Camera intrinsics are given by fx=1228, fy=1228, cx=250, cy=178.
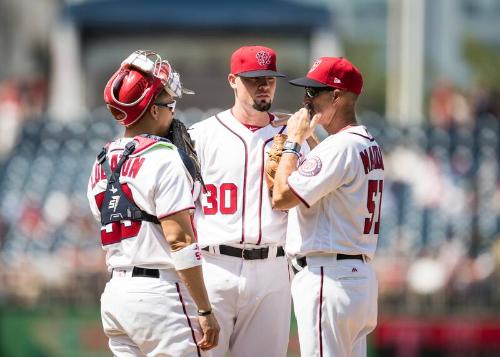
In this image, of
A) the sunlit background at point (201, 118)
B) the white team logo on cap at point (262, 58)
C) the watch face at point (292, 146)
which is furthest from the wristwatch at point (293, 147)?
the sunlit background at point (201, 118)

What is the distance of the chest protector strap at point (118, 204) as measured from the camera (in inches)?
194

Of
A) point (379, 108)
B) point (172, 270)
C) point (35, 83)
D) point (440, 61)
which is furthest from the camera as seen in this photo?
point (379, 108)

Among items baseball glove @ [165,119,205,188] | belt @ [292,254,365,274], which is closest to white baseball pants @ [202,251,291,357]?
belt @ [292,254,365,274]

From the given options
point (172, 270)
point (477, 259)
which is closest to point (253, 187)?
point (172, 270)

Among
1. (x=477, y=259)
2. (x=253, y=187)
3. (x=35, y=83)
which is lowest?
(x=477, y=259)

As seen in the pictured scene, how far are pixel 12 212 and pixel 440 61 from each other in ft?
65.6

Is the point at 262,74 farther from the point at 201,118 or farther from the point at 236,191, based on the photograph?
the point at 201,118

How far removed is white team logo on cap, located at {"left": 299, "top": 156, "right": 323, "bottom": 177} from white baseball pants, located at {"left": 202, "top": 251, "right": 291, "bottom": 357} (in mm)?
760

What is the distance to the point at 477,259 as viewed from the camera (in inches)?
488

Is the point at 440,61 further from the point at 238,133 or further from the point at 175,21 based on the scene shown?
the point at 238,133

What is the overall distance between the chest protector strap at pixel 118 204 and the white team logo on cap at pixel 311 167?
785 millimetres

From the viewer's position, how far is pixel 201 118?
14078 millimetres

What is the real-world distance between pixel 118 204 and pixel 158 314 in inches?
18.6

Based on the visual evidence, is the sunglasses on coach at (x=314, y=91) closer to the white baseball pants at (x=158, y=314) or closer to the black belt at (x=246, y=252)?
the black belt at (x=246, y=252)
